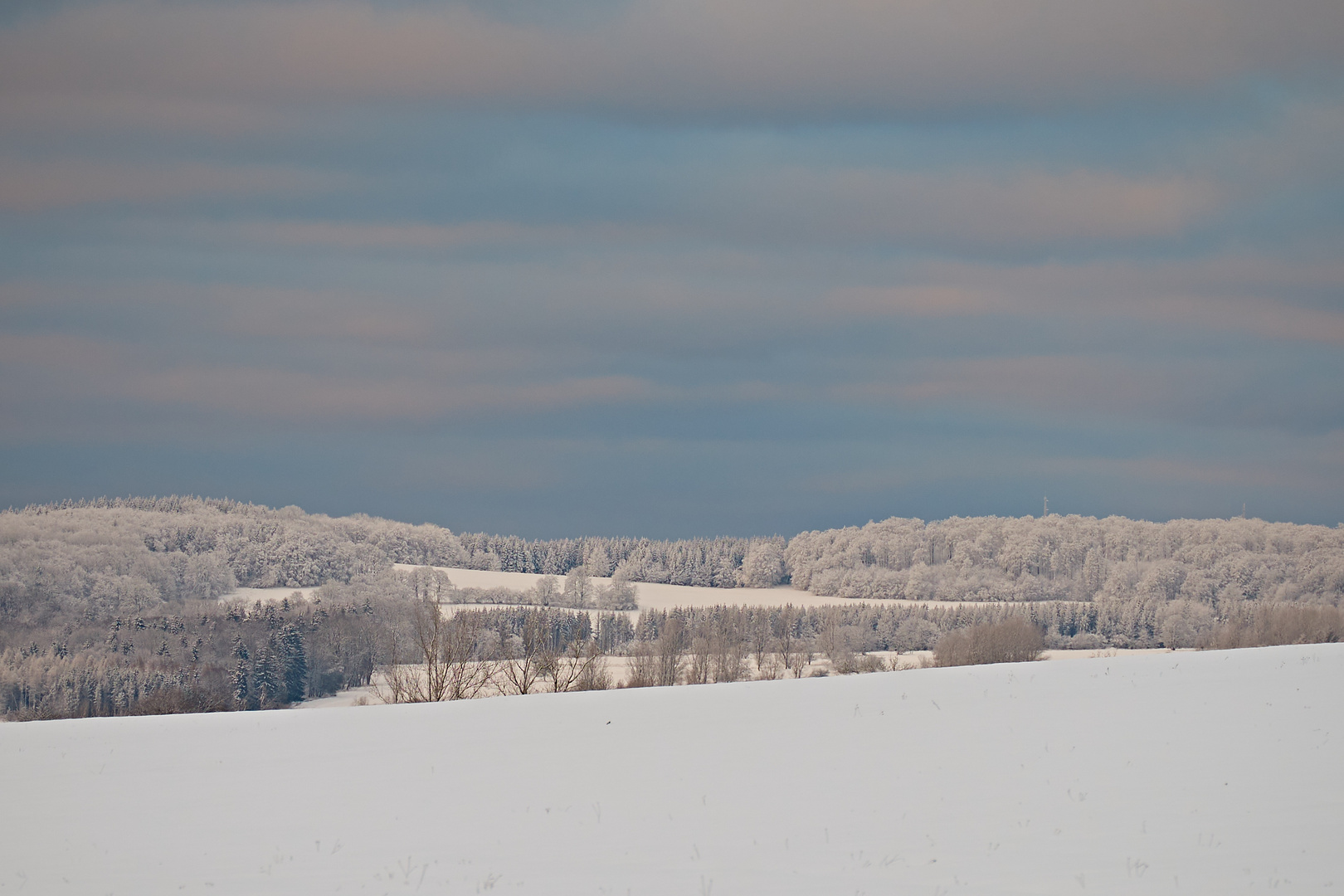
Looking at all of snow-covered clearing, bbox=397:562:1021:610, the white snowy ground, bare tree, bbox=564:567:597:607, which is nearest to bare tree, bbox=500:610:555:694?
the white snowy ground

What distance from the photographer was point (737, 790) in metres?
17.7

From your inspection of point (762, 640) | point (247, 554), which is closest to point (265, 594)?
point (247, 554)

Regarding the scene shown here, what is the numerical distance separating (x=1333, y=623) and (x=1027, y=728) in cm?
7227

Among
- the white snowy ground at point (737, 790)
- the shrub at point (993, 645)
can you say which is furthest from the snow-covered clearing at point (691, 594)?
the white snowy ground at point (737, 790)

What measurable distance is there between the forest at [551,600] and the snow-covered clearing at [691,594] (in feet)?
9.52

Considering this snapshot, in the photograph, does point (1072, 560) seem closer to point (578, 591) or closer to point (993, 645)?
point (578, 591)

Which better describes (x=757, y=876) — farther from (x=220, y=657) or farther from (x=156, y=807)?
(x=220, y=657)

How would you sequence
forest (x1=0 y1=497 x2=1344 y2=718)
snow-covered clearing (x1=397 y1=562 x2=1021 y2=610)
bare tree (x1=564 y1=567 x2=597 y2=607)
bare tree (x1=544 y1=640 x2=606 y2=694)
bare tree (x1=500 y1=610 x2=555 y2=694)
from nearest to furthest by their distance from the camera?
1. bare tree (x1=500 y1=610 x2=555 y2=694)
2. bare tree (x1=544 y1=640 x2=606 y2=694)
3. forest (x1=0 y1=497 x2=1344 y2=718)
4. snow-covered clearing (x1=397 y1=562 x2=1021 y2=610)
5. bare tree (x1=564 y1=567 x2=597 y2=607)

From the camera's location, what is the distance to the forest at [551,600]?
70938 mm

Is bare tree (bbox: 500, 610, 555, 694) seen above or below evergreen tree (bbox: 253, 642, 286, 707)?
above

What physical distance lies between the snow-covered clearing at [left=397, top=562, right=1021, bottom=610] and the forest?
114 inches

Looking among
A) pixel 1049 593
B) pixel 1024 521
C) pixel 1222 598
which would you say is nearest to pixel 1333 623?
pixel 1222 598

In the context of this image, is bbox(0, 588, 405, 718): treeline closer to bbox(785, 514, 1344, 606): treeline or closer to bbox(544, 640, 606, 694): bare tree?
bbox(544, 640, 606, 694): bare tree

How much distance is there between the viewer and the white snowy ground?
1390 cm
